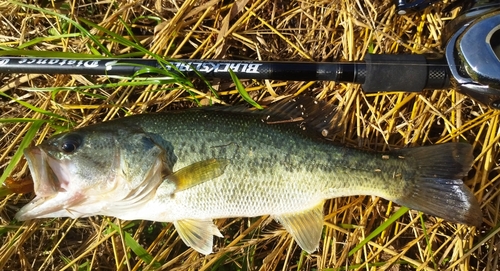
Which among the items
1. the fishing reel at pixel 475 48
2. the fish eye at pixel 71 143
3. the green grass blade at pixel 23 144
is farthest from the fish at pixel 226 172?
the green grass blade at pixel 23 144

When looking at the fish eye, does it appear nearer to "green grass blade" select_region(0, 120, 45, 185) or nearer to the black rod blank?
the black rod blank

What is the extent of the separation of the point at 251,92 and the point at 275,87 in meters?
0.16

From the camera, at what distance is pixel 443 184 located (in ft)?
7.57

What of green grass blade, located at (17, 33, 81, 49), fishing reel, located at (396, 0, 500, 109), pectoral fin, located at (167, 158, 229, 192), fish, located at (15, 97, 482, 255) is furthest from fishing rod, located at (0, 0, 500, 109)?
pectoral fin, located at (167, 158, 229, 192)

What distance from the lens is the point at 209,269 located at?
107 inches

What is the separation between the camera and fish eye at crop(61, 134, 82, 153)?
6.91ft

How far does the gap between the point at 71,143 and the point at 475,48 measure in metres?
1.98

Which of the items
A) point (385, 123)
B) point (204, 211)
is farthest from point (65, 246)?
point (385, 123)

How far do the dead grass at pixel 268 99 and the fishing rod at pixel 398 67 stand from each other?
0.29 meters

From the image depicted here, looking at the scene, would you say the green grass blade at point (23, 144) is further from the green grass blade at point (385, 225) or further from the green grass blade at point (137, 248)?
the green grass blade at point (385, 225)

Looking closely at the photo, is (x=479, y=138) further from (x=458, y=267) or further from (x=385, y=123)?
(x=458, y=267)

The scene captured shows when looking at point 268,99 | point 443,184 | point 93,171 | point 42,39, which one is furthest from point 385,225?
point 42,39

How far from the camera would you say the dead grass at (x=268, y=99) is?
8.74 feet

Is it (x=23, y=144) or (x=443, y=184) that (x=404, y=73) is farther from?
(x=23, y=144)
